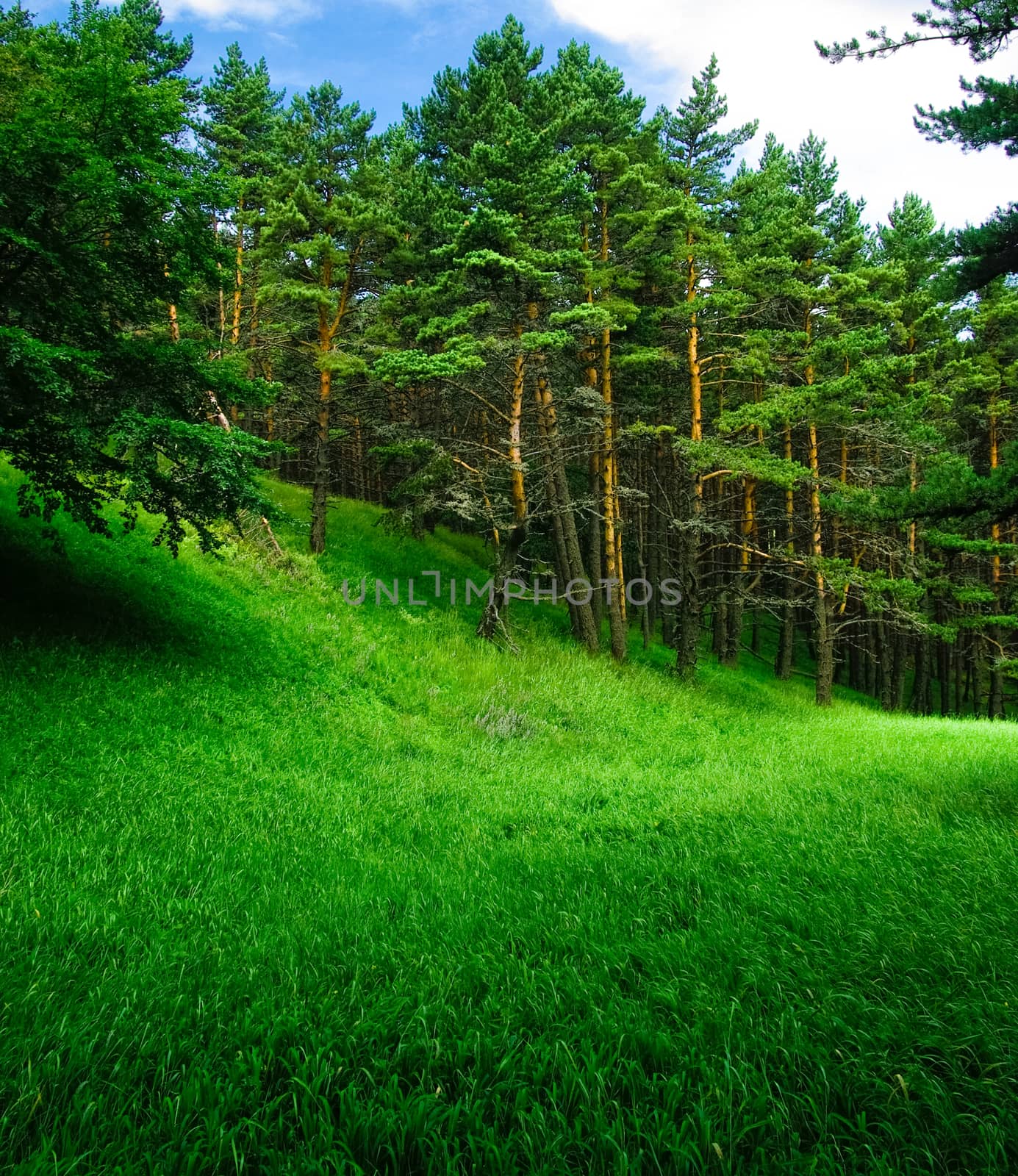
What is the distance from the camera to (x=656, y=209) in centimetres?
1511

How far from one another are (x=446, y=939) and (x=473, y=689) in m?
9.00

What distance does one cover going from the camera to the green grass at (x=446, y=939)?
2324 millimetres

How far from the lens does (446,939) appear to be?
13.2 ft

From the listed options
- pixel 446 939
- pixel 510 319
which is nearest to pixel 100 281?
pixel 446 939

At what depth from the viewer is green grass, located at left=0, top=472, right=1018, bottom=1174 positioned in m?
2.32

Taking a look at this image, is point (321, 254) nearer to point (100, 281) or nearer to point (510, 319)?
point (510, 319)

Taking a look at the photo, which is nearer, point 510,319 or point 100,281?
point 100,281

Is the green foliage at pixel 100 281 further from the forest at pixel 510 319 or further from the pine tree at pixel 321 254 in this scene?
the pine tree at pixel 321 254

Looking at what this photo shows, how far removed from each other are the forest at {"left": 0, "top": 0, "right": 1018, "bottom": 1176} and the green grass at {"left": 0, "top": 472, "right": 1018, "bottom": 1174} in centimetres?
3

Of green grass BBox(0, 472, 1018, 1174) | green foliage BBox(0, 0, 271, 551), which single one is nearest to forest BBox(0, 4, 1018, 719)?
green foliage BBox(0, 0, 271, 551)

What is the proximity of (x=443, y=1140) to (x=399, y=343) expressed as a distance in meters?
20.3

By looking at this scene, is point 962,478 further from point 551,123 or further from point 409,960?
point 551,123

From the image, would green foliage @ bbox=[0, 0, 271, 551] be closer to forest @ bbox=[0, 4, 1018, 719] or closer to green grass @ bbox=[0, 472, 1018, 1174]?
forest @ bbox=[0, 4, 1018, 719]

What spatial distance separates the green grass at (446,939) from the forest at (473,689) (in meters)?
0.03
